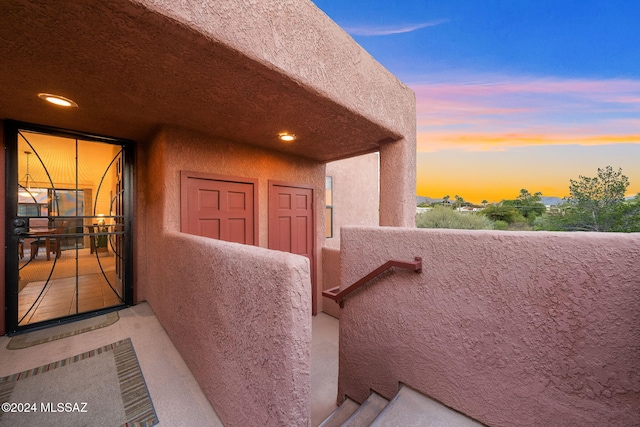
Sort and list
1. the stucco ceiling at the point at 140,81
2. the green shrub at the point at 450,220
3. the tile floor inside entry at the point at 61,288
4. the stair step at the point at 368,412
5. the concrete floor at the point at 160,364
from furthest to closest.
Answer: the green shrub at the point at 450,220 → the tile floor inside entry at the point at 61,288 → the stair step at the point at 368,412 → the concrete floor at the point at 160,364 → the stucco ceiling at the point at 140,81

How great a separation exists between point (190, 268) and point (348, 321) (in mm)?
1647

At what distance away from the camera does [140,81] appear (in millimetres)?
2064

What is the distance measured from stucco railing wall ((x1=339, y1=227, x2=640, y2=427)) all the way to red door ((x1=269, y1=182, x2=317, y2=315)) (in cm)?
251

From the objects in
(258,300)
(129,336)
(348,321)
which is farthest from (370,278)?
(129,336)

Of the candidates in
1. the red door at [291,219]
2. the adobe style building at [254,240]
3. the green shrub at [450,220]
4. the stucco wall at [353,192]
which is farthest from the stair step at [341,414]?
the green shrub at [450,220]

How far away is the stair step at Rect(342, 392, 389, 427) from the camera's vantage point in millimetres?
2016

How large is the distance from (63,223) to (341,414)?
4.48 metres

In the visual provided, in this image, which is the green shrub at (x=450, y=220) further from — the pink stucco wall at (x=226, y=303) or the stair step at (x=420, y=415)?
the pink stucco wall at (x=226, y=303)

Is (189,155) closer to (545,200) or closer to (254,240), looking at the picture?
(254,240)

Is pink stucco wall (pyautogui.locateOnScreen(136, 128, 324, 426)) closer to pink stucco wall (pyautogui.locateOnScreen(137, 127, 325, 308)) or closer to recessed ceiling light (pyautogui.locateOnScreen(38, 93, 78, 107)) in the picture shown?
pink stucco wall (pyautogui.locateOnScreen(137, 127, 325, 308))

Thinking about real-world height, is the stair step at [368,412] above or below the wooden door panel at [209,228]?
below

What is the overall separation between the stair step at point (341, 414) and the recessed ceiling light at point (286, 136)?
3.40 metres

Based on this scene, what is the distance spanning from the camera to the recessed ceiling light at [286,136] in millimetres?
3447

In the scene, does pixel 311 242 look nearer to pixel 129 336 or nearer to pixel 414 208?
pixel 414 208
